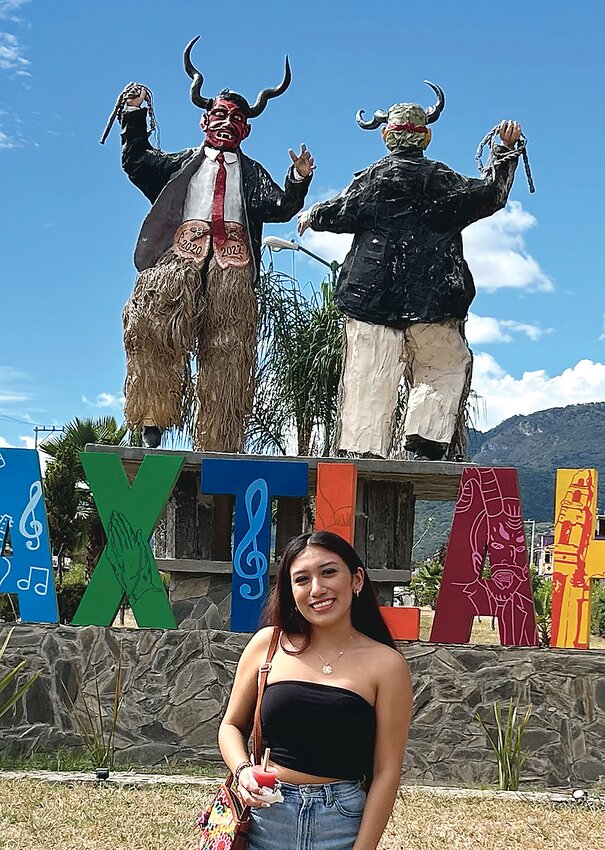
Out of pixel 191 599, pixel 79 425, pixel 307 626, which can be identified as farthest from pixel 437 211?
pixel 79 425

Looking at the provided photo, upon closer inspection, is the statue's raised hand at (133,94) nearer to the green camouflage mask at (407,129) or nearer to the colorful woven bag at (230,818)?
the green camouflage mask at (407,129)

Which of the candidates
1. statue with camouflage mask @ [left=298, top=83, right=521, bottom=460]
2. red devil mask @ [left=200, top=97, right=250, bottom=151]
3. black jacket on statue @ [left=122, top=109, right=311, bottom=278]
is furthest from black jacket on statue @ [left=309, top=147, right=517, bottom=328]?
red devil mask @ [left=200, top=97, right=250, bottom=151]

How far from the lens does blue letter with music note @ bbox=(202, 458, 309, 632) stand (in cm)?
665

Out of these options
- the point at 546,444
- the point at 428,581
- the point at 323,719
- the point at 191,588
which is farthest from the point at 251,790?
the point at 546,444

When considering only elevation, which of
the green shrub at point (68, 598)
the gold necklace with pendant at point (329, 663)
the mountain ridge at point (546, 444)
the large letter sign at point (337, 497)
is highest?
the mountain ridge at point (546, 444)

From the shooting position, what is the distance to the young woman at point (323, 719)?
2.62 meters

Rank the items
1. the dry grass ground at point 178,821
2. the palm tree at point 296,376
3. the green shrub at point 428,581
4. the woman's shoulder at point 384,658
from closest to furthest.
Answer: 1. the woman's shoulder at point 384,658
2. the dry grass ground at point 178,821
3. the palm tree at point 296,376
4. the green shrub at point 428,581

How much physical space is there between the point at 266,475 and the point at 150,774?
2015mm

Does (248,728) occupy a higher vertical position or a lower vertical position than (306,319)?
lower

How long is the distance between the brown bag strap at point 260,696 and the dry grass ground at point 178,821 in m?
2.45

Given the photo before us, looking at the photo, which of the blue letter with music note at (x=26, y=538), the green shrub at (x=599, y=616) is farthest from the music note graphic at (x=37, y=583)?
the green shrub at (x=599, y=616)

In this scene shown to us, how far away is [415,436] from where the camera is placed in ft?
24.0

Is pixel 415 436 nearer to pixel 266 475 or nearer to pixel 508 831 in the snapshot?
pixel 266 475

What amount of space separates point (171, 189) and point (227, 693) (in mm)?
3708
